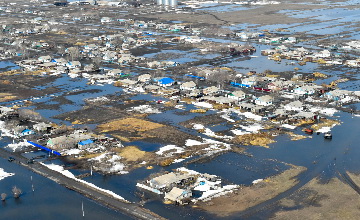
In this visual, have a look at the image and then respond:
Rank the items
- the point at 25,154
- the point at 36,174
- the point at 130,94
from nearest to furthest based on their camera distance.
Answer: the point at 36,174 → the point at 25,154 → the point at 130,94

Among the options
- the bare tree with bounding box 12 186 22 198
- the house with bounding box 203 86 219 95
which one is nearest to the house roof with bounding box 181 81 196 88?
the house with bounding box 203 86 219 95

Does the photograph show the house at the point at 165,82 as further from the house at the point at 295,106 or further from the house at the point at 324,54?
the house at the point at 324,54

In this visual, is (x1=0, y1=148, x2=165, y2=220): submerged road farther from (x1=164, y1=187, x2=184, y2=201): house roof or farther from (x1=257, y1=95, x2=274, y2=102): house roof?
(x1=257, y1=95, x2=274, y2=102): house roof

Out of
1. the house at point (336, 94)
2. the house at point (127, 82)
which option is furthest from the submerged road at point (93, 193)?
the house at point (336, 94)

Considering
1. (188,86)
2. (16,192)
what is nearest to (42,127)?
(16,192)

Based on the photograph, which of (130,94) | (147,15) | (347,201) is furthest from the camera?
(147,15)

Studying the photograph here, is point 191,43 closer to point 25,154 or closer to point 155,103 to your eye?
point 155,103

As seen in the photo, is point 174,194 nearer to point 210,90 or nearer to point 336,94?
point 210,90

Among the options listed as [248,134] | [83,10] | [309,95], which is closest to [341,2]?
[83,10]
